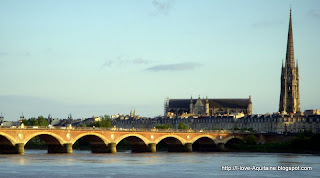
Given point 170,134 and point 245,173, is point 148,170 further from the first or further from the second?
point 170,134

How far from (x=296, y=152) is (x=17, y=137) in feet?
169

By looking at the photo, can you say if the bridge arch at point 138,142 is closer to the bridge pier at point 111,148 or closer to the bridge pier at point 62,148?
the bridge pier at point 111,148

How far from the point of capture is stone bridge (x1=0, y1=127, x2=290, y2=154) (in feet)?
334

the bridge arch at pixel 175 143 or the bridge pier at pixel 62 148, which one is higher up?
the bridge arch at pixel 175 143

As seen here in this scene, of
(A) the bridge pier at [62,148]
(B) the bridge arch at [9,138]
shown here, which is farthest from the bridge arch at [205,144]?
(B) the bridge arch at [9,138]

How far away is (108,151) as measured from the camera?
4621 inches

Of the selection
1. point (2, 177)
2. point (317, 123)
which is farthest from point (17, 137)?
point (317, 123)

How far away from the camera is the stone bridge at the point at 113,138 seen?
101875mm

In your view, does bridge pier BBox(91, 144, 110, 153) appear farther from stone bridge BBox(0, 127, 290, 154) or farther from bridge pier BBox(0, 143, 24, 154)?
bridge pier BBox(0, 143, 24, 154)

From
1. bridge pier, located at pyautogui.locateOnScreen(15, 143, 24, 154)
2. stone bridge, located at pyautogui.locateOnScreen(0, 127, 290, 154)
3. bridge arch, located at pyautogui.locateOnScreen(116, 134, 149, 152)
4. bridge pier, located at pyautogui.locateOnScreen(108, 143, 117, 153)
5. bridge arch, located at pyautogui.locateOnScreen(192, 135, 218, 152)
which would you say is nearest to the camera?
bridge pier, located at pyautogui.locateOnScreen(15, 143, 24, 154)

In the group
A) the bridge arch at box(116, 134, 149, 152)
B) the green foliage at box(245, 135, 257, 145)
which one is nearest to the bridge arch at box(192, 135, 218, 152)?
the green foliage at box(245, 135, 257, 145)

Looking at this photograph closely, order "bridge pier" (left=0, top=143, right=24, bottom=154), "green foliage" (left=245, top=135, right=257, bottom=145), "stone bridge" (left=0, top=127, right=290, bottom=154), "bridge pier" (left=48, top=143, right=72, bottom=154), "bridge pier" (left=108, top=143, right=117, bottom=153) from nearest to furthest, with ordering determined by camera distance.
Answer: "bridge pier" (left=0, top=143, right=24, bottom=154), "stone bridge" (left=0, top=127, right=290, bottom=154), "bridge pier" (left=48, top=143, right=72, bottom=154), "bridge pier" (left=108, top=143, right=117, bottom=153), "green foliage" (left=245, top=135, right=257, bottom=145)

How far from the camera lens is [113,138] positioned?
384 feet

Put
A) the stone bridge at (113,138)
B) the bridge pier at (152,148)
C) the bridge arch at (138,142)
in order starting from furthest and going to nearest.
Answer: the bridge pier at (152,148) < the bridge arch at (138,142) < the stone bridge at (113,138)
